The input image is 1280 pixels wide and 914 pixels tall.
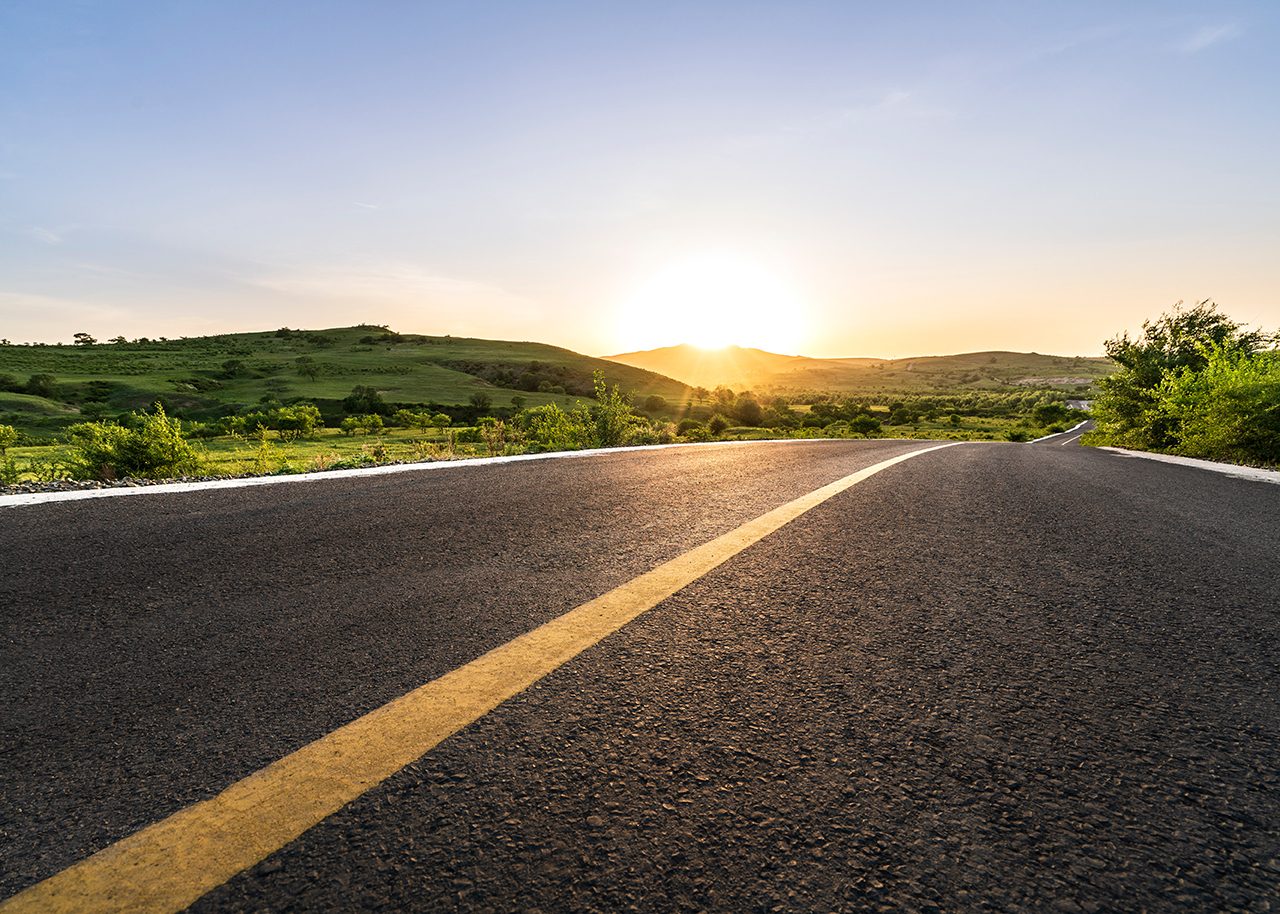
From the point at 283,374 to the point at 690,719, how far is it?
97.4 meters

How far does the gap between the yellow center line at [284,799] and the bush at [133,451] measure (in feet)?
34.8

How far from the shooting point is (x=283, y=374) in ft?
274

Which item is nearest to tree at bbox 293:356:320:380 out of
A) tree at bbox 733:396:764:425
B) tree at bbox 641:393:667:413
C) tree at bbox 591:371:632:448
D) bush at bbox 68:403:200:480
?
tree at bbox 641:393:667:413

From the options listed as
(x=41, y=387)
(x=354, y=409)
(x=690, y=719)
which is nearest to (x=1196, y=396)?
(x=690, y=719)

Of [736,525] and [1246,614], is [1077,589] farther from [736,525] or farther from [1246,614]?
[736,525]

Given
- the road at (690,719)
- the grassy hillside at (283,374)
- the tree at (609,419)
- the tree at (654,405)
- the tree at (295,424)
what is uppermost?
the grassy hillside at (283,374)

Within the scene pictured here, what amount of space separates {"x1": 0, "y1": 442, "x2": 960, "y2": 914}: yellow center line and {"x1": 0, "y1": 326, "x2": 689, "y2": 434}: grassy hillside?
162 feet

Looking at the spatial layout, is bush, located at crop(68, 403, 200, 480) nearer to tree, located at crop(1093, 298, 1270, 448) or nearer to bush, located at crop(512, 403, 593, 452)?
bush, located at crop(512, 403, 593, 452)

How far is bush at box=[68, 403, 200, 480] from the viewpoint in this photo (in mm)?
9461

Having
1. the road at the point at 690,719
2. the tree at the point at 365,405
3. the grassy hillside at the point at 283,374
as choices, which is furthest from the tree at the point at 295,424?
the road at the point at 690,719

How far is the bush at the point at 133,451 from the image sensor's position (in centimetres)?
946

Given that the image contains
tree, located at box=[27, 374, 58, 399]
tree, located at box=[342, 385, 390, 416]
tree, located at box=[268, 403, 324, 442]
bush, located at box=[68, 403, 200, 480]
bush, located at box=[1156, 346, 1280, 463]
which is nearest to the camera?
bush, located at box=[68, 403, 200, 480]

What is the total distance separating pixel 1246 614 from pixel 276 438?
148ft

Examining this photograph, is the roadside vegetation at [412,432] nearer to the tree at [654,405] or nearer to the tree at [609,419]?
the tree at [609,419]
